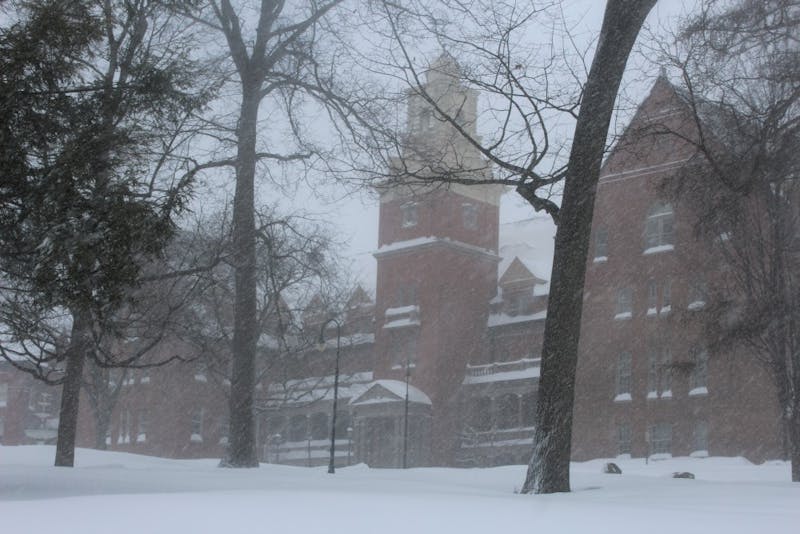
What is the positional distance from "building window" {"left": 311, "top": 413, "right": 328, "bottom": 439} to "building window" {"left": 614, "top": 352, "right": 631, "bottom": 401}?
908 inches

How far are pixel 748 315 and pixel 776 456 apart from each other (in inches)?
939

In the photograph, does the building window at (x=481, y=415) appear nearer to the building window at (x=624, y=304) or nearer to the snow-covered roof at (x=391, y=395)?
the snow-covered roof at (x=391, y=395)

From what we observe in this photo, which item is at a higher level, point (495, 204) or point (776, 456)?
point (495, 204)

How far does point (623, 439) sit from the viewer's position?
4606cm

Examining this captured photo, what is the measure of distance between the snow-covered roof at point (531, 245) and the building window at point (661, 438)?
42.6 ft

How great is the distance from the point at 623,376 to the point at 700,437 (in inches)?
206

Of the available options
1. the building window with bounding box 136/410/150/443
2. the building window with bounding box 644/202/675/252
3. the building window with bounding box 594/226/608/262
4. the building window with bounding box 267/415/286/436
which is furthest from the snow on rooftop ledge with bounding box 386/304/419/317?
the building window with bounding box 136/410/150/443

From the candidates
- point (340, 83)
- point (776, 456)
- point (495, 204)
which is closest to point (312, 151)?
point (340, 83)

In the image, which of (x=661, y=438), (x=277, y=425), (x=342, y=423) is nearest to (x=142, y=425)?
(x=277, y=425)

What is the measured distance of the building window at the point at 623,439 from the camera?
150 feet

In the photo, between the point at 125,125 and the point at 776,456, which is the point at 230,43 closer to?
the point at 125,125

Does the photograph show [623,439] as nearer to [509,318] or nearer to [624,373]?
[624,373]

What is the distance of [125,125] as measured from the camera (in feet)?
41.0

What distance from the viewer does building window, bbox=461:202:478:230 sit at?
200 feet
